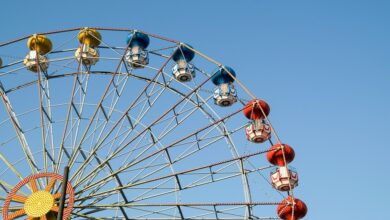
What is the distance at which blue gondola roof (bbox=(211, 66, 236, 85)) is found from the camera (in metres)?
19.0

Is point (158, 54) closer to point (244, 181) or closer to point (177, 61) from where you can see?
point (177, 61)

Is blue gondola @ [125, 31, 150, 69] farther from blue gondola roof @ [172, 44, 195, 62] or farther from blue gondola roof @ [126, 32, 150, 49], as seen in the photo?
blue gondola roof @ [172, 44, 195, 62]

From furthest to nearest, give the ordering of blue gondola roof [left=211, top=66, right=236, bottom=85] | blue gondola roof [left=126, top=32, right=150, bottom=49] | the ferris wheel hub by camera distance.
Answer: blue gondola roof [left=126, top=32, right=150, bottom=49] < blue gondola roof [left=211, top=66, right=236, bottom=85] < the ferris wheel hub

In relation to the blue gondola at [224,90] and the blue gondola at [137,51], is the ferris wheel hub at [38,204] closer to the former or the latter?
the blue gondola at [137,51]

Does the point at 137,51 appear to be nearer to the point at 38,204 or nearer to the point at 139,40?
the point at 139,40

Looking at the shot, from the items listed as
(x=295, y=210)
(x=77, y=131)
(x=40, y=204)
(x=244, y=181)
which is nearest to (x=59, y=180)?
(x=40, y=204)

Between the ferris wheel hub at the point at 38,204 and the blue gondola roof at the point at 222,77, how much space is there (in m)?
7.34

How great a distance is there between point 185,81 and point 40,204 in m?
7.46

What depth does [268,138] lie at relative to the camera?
58.9ft

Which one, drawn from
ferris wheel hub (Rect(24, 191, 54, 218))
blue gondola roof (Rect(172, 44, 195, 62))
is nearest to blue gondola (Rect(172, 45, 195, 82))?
blue gondola roof (Rect(172, 44, 195, 62))

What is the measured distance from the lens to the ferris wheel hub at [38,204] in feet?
48.0

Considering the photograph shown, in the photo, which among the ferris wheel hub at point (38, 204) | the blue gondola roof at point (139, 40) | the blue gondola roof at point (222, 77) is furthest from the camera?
the blue gondola roof at point (139, 40)

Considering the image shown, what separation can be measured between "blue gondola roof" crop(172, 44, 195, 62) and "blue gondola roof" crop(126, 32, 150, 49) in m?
1.22

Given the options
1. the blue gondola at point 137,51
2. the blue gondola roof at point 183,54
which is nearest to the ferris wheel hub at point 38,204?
the blue gondola at point 137,51
